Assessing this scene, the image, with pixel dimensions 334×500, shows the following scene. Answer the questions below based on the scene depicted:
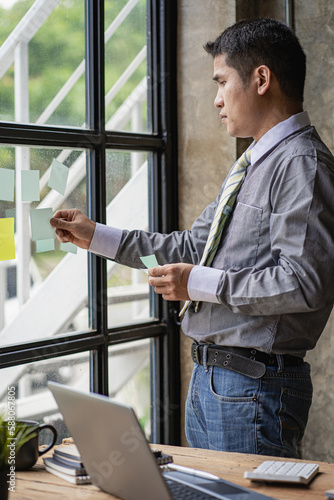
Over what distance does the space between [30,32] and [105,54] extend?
13.9 inches

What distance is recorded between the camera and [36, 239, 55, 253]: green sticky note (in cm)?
209

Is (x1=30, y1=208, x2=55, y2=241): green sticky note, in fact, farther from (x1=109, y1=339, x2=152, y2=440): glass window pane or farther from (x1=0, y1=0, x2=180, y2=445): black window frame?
(x1=109, y1=339, x2=152, y2=440): glass window pane

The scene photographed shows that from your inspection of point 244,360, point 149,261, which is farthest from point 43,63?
point 244,360

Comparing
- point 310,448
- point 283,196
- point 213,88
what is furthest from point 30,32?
point 310,448

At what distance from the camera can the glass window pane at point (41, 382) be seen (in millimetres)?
2162

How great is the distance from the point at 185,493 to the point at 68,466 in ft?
0.99

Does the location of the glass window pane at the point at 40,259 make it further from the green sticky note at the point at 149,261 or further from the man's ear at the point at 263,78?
the man's ear at the point at 263,78

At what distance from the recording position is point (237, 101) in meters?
1.95

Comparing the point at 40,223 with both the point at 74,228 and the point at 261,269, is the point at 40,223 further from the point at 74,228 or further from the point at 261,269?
the point at 261,269

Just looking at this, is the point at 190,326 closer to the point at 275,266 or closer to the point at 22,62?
the point at 275,266

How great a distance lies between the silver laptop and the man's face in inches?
39.8

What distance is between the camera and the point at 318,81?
271 centimetres

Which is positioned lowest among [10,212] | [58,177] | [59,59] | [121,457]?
[121,457]

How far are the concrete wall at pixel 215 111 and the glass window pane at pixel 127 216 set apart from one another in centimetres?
18
